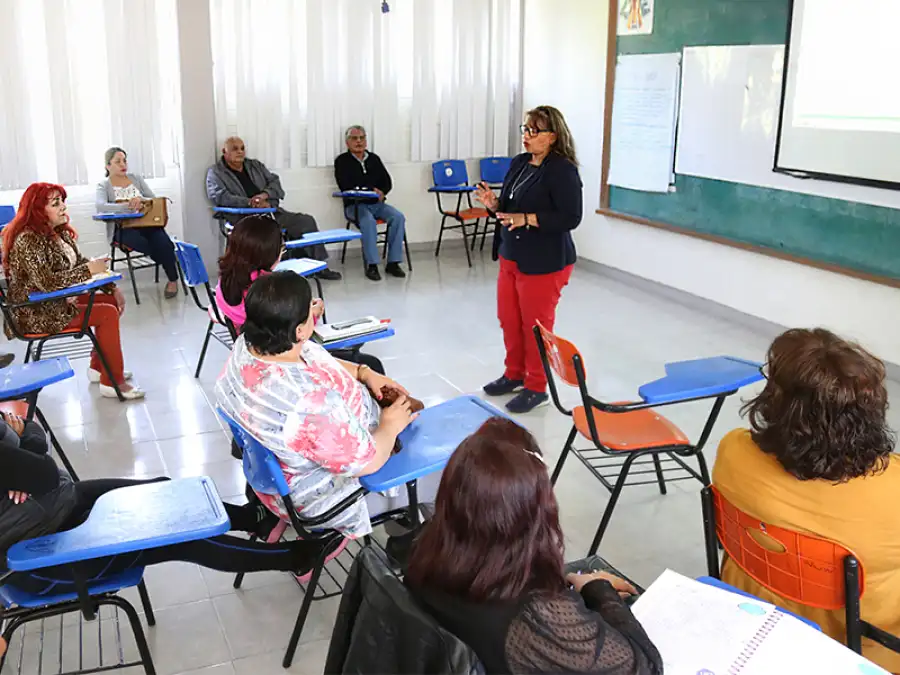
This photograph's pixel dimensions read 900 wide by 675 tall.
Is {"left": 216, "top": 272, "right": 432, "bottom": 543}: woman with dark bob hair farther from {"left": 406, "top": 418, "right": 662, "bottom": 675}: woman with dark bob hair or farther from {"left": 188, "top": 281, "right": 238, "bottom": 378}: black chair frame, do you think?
{"left": 188, "top": 281, "right": 238, "bottom": 378}: black chair frame

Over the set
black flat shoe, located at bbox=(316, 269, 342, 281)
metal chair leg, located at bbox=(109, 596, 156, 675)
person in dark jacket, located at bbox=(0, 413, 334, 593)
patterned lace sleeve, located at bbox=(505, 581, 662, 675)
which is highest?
patterned lace sleeve, located at bbox=(505, 581, 662, 675)

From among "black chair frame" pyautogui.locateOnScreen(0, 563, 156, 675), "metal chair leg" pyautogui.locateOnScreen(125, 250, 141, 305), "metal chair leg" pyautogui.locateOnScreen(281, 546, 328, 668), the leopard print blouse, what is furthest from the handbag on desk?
"metal chair leg" pyautogui.locateOnScreen(281, 546, 328, 668)

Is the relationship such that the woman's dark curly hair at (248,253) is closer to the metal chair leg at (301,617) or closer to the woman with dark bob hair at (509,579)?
the metal chair leg at (301,617)

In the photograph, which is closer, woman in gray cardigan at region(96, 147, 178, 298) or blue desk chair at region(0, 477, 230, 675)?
blue desk chair at region(0, 477, 230, 675)

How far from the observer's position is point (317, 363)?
7.75ft

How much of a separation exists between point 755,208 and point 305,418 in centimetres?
413

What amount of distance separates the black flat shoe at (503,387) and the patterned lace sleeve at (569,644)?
3.04m

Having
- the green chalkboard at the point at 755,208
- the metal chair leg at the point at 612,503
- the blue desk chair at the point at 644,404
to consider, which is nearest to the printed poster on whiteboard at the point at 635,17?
the green chalkboard at the point at 755,208

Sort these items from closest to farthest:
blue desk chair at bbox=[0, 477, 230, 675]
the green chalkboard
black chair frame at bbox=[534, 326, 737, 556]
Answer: blue desk chair at bbox=[0, 477, 230, 675]
black chair frame at bbox=[534, 326, 737, 556]
the green chalkboard

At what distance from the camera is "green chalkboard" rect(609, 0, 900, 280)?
4820mm

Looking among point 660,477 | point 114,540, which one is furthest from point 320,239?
point 114,540

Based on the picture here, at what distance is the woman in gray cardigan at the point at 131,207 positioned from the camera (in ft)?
20.5

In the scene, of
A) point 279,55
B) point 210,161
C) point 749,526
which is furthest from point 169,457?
point 279,55

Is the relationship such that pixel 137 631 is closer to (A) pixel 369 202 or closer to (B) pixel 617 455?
(B) pixel 617 455
